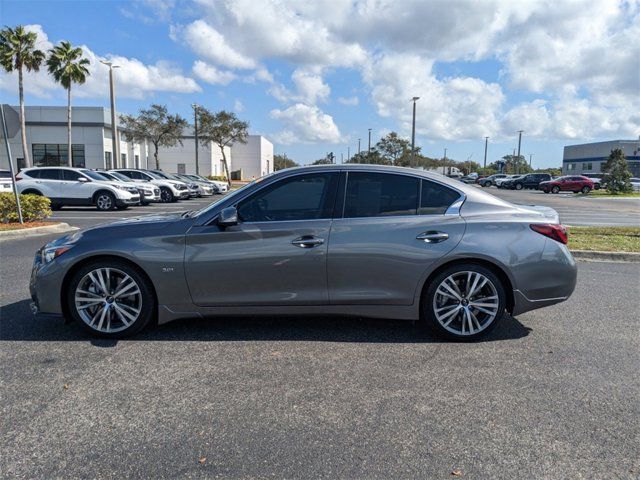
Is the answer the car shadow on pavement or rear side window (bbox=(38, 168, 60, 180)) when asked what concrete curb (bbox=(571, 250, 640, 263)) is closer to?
the car shadow on pavement

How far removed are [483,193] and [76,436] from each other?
387 cm

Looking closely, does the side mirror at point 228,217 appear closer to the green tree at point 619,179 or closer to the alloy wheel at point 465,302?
the alloy wheel at point 465,302

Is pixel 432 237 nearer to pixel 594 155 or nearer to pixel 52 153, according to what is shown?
pixel 52 153

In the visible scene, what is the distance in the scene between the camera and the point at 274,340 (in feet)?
14.0

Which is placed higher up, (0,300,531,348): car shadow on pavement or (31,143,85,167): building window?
(31,143,85,167): building window

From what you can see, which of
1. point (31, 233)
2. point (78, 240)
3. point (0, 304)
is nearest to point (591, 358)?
point (78, 240)

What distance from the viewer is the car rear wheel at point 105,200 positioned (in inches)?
672

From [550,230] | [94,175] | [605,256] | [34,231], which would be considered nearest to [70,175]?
[94,175]

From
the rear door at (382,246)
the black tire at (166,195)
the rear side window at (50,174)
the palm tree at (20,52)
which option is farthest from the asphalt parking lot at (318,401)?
the palm tree at (20,52)

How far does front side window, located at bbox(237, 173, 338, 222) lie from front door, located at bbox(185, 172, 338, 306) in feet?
0.20

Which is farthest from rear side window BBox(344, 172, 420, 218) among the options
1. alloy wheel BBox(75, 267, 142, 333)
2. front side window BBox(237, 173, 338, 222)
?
alloy wheel BBox(75, 267, 142, 333)

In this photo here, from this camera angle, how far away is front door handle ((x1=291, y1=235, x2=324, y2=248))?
4.09 meters

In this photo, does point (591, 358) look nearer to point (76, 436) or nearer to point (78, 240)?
point (76, 436)

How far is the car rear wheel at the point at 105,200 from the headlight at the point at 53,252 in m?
13.9
